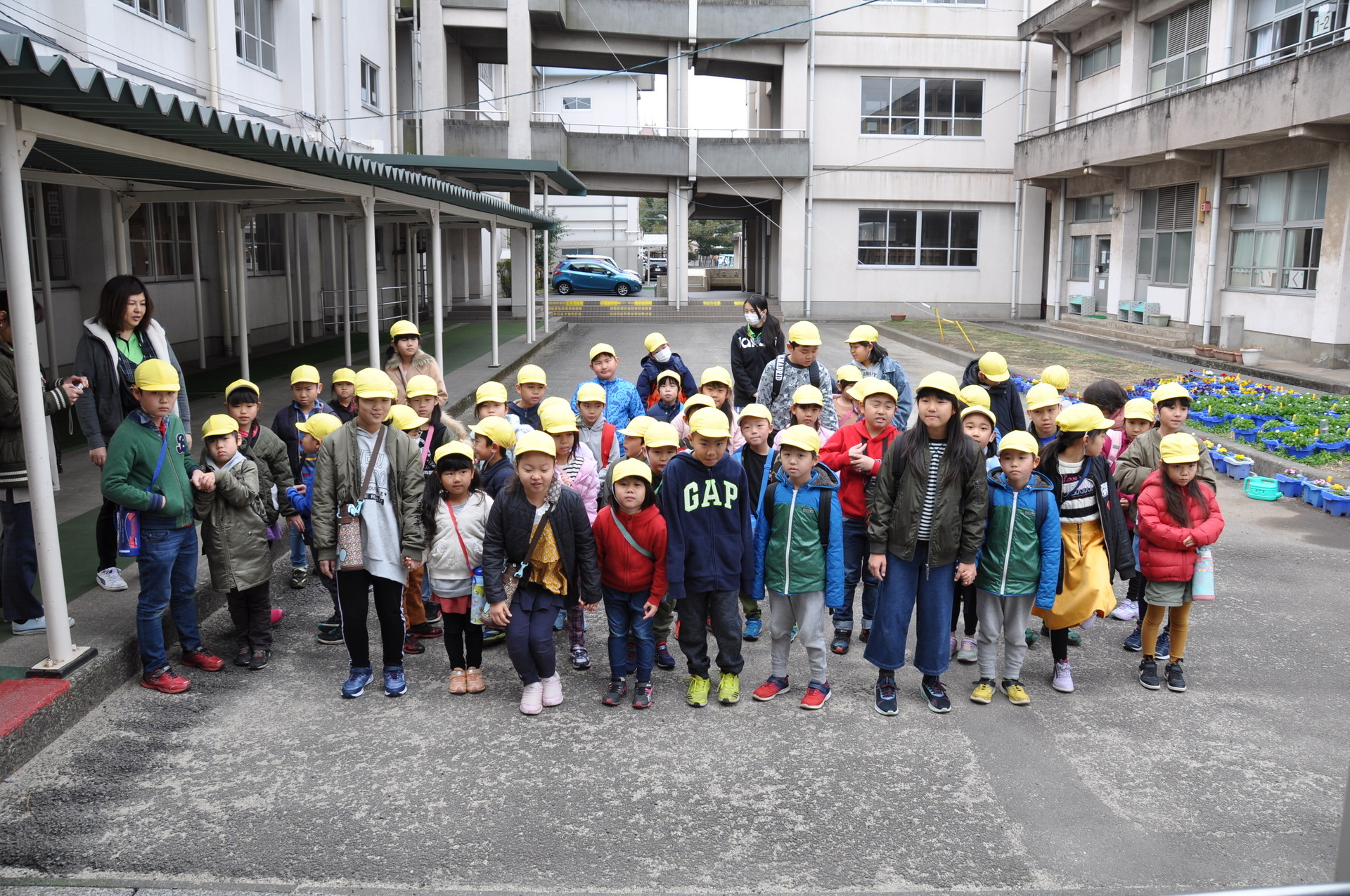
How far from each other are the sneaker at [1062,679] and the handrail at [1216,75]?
1539cm

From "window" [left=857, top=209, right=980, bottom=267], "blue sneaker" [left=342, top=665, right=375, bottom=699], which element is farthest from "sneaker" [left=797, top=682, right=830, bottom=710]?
"window" [left=857, top=209, right=980, bottom=267]

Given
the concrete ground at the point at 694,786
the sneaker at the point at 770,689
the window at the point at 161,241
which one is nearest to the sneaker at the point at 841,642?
the concrete ground at the point at 694,786

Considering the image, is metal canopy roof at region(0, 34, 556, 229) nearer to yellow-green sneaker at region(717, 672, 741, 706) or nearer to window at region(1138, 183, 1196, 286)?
yellow-green sneaker at region(717, 672, 741, 706)

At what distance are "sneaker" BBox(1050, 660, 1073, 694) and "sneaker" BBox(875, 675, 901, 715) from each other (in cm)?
92

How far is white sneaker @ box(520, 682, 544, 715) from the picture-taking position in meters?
5.09

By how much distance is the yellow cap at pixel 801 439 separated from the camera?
199 inches

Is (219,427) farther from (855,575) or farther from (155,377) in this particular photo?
(855,575)

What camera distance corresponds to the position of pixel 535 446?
491cm

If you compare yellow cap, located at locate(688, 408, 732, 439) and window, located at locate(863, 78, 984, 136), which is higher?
window, located at locate(863, 78, 984, 136)

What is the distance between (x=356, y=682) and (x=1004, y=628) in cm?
341

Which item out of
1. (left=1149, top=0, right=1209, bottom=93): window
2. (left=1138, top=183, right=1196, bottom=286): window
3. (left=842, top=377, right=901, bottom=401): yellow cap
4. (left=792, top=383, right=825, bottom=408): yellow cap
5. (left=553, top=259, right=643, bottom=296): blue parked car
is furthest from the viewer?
(left=553, top=259, right=643, bottom=296): blue parked car

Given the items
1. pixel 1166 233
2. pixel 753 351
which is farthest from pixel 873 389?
pixel 1166 233

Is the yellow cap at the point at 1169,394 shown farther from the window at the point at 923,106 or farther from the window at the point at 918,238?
the window at the point at 923,106

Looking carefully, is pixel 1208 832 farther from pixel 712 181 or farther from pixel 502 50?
pixel 502 50
